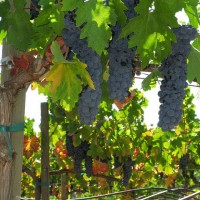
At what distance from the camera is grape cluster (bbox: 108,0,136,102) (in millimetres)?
1679

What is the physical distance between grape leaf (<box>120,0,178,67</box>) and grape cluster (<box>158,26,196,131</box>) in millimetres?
86

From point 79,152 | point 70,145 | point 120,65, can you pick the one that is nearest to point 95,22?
point 120,65

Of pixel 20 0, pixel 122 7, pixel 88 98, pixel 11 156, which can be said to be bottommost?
pixel 11 156

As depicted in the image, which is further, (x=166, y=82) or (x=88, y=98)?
(x=166, y=82)

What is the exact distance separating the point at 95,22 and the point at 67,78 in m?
0.24

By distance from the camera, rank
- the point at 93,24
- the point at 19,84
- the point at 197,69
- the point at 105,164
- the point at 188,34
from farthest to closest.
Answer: the point at 105,164 < the point at 19,84 < the point at 197,69 < the point at 188,34 < the point at 93,24

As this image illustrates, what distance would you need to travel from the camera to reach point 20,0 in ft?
6.57

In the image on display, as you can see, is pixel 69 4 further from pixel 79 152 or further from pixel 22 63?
pixel 79 152

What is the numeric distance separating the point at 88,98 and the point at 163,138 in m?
4.38

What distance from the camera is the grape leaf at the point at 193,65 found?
74.6 inches

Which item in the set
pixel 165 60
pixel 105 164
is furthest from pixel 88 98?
pixel 105 164

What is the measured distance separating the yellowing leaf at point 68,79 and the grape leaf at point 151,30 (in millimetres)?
192

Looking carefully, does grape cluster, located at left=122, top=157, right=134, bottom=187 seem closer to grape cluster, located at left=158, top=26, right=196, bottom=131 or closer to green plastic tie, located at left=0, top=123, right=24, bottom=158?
green plastic tie, located at left=0, top=123, right=24, bottom=158

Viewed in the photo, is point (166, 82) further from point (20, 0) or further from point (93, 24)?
point (20, 0)
